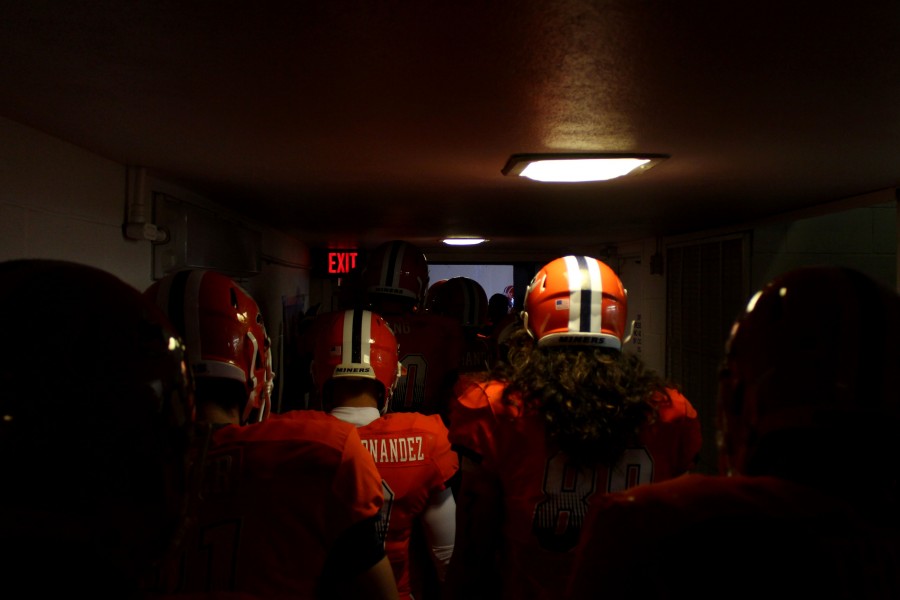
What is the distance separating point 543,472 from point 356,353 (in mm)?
1048

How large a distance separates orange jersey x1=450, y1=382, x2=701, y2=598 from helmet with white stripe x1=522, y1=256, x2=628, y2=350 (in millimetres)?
353

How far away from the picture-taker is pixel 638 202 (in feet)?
12.6

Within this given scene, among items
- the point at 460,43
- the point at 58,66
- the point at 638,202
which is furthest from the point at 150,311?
the point at 638,202

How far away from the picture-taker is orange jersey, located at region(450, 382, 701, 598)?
1879 millimetres

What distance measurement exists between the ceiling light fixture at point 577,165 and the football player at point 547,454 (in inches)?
31.1

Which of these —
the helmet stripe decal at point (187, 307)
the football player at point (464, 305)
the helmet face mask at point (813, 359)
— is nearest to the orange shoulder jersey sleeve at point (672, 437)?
the helmet face mask at point (813, 359)

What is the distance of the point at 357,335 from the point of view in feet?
8.75

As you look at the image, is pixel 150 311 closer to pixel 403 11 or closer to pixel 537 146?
pixel 403 11

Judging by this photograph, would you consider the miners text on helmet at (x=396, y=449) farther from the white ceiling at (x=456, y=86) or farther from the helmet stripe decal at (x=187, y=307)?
the white ceiling at (x=456, y=86)

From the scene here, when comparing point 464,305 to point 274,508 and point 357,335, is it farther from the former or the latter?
point 274,508

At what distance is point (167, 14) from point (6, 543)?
0.94 m

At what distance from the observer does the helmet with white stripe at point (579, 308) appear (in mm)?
2205

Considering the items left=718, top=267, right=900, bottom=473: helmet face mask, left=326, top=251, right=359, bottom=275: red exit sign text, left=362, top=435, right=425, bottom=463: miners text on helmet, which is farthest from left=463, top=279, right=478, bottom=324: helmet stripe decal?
left=718, top=267, right=900, bottom=473: helmet face mask

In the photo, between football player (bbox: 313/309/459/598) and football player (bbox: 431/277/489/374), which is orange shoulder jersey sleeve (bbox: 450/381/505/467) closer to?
football player (bbox: 313/309/459/598)
